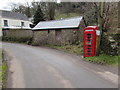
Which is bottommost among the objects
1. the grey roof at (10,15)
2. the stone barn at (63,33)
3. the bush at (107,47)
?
the bush at (107,47)

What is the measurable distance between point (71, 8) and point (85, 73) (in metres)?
34.9

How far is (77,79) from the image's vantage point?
4.51m

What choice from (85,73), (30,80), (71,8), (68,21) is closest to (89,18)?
(68,21)

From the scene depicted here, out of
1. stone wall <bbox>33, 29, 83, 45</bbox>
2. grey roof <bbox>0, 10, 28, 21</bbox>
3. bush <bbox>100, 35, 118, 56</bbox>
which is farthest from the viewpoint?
grey roof <bbox>0, 10, 28, 21</bbox>

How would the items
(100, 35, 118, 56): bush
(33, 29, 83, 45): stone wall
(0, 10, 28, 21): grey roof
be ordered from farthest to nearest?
(0, 10, 28, 21): grey roof → (33, 29, 83, 45): stone wall → (100, 35, 118, 56): bush

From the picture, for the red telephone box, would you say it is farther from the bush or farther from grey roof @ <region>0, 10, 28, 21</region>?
grey roof @ <region>0, 10, 28, 21</region>

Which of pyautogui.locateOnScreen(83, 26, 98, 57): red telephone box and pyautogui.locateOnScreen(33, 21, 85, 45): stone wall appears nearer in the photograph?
pyautogui.locateOnScreen(83, 26, 98, 57): red telephone box

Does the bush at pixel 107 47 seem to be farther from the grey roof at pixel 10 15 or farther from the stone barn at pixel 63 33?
the grey roof at pixel 10 15

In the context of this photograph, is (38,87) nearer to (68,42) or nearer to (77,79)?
(77,79)

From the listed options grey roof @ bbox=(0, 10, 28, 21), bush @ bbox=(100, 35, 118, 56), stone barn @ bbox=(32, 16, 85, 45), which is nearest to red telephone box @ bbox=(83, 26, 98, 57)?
bush @ bbox=(100, 35, 118, 56)

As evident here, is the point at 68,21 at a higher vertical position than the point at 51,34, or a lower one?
higher

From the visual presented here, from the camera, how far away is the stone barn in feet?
41.3

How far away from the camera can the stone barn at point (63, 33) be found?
1260cm

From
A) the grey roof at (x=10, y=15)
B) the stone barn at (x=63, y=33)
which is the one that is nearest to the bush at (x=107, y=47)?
the stone barn at (x=63, y=33)
